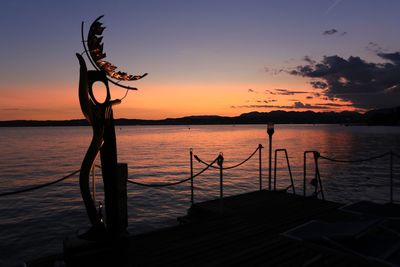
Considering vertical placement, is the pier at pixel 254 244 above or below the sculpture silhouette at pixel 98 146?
below

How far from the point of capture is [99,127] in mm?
5258

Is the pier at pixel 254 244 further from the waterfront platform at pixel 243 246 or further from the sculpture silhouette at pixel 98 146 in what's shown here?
the sculpture silhouette at pixel 98 146

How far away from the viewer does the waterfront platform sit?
5117 mm

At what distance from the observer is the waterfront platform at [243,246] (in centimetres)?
512

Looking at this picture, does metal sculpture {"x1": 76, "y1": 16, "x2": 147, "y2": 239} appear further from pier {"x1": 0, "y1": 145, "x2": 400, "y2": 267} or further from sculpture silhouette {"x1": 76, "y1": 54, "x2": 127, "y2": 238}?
pier {"x1": 0, "y1": 145, "x2": 400, "y2": 267}

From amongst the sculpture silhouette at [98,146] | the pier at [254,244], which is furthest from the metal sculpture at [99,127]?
the pier at [254,244]

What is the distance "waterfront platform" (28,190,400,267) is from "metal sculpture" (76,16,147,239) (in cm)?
41

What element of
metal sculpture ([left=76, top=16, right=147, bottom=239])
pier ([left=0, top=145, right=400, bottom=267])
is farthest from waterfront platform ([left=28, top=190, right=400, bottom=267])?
metal sculpture ([left=76, top=16, right=147, bottom=239])

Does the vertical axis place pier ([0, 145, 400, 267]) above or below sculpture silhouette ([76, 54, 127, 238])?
below

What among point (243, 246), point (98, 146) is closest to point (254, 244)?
point (243, 246)

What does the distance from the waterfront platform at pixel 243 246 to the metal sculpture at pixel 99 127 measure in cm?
41

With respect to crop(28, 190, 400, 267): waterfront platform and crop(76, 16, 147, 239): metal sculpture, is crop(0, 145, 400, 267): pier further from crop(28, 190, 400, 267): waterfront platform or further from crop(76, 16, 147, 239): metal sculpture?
crop(76, 16, 147, 239): metal sculpture

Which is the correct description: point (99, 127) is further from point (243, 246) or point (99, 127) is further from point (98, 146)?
point (243, 246)

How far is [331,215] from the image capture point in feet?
26.6
